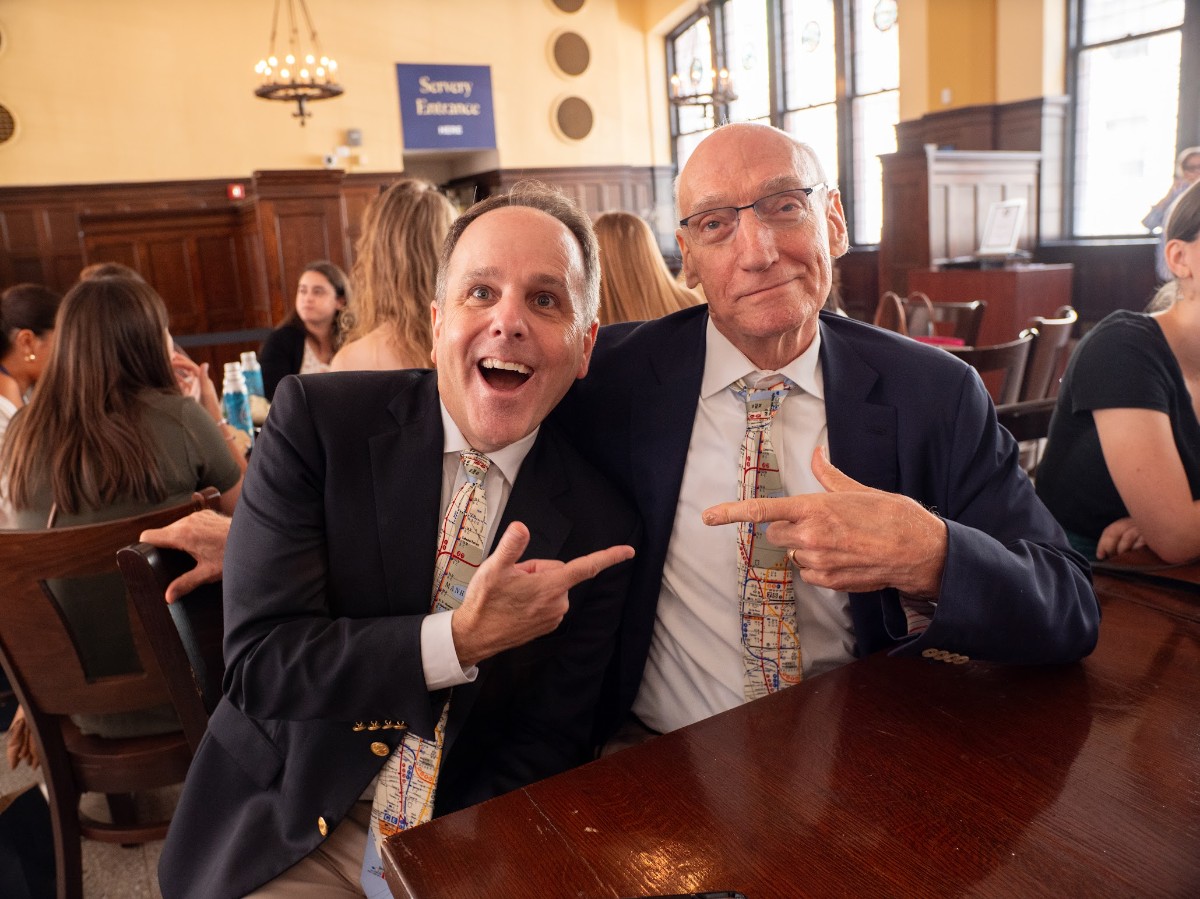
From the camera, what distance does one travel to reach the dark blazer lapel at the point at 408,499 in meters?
1.28

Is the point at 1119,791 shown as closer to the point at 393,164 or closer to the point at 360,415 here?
the point at 360,415

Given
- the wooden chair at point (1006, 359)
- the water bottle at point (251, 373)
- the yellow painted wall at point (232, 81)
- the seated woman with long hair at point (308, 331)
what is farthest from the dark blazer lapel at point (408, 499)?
the yellow painted wall at point (232, 81)

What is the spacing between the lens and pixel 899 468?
4.54 feet

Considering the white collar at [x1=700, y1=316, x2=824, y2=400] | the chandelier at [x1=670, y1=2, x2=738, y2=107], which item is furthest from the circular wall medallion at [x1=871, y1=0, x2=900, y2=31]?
the white collar at [x1=700, y1=316, x2=824, y2=400]

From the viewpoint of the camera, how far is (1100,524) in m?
1.83

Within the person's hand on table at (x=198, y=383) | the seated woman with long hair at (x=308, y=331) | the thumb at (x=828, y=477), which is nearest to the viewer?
the thumb at (x=828, y=477)

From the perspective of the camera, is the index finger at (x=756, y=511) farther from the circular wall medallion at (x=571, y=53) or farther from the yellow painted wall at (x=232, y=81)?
the circular wall medallion at (x=571, y=53)

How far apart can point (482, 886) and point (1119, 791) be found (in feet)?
2.08

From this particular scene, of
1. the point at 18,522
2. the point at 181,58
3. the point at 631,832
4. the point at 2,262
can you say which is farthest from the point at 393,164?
the point at 631,832

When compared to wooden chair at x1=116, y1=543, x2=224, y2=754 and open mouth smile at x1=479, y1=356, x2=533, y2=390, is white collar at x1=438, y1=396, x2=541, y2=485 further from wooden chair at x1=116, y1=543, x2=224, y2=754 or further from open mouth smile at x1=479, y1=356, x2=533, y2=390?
wooden chair at x1=116, y1=543, x2=224, y2=754

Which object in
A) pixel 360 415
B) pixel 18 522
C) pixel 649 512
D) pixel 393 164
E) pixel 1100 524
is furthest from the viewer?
pixel 393 164

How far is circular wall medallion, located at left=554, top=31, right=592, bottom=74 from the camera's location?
1255cm

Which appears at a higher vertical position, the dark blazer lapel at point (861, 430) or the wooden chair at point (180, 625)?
the dark blazer lapel at point (861, 430)

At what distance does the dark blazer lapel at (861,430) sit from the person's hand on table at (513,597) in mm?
461
